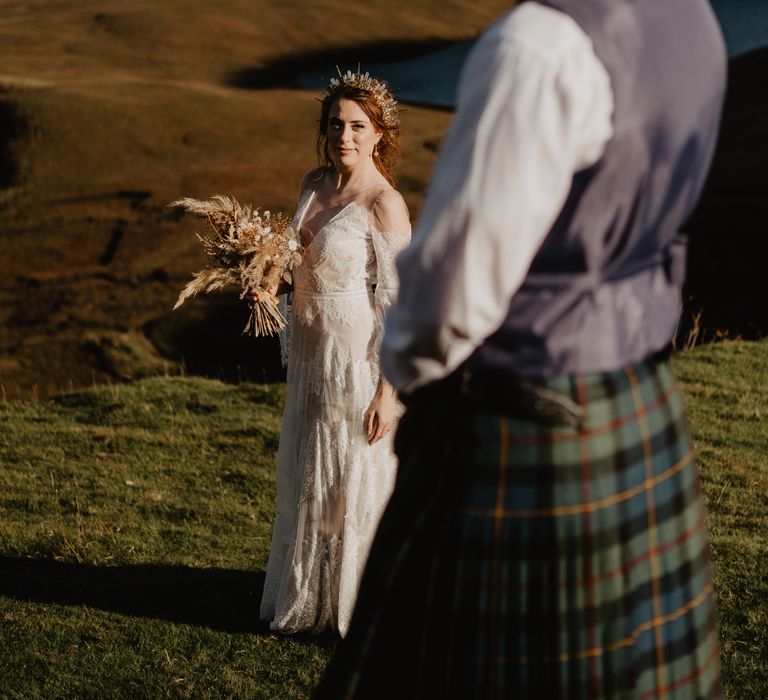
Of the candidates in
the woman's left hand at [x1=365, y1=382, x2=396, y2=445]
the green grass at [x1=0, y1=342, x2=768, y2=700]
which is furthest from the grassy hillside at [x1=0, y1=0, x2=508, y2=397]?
the woman's left hand at [x1=365, y1=382, x2=396, y2=445]

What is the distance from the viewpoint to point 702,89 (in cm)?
162

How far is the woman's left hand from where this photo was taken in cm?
357

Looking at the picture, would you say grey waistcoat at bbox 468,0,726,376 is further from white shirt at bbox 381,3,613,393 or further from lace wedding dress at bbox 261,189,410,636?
lace wedding dress at bbox 261,189,410,636

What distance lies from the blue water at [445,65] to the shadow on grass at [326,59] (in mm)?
218

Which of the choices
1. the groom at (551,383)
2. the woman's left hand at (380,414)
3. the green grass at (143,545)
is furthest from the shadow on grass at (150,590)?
the groom at (551,383)

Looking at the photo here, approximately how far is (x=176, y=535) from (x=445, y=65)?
18529mm

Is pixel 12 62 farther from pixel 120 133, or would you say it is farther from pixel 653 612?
pixel 653 612

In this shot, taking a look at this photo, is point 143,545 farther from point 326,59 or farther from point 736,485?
point 326,59

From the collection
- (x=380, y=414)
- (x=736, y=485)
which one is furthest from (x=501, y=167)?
(x=736, y=485)

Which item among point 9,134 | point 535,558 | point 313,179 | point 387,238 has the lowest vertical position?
point 9,134

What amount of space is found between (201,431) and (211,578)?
213cm

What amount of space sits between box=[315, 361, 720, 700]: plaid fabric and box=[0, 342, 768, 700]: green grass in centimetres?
194

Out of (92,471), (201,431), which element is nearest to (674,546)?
(92,471)

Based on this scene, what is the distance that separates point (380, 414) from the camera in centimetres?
358
